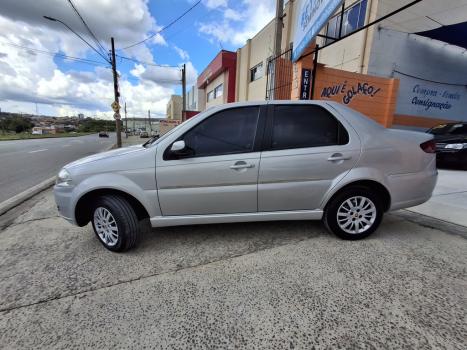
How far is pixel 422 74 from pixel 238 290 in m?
13.1

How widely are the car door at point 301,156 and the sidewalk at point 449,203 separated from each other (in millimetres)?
2300

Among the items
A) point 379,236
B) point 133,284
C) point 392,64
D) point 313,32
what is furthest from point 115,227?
point 392,64

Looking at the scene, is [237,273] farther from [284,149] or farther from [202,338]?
[284,149]

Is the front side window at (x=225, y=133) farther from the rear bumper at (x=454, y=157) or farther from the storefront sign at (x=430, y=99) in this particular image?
the storefront sign at (x=430, y=99)

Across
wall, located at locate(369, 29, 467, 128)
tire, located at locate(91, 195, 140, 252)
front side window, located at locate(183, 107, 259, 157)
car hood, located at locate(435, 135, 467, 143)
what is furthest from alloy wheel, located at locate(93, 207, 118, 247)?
wall, located at locate(369, 29, 467, 128)

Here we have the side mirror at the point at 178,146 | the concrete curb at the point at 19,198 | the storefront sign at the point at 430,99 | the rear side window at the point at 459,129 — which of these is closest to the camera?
the side mirror at the point at 178,146

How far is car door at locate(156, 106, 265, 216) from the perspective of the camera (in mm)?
2770

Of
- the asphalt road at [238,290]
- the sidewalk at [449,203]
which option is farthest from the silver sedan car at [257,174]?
the sidewalk at [449,203]

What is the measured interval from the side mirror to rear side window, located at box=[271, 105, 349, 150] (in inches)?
39.9

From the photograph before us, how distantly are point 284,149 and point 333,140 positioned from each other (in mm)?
621

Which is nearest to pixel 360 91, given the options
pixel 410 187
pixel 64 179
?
pixel 410 187

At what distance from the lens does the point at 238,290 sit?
2.26 m

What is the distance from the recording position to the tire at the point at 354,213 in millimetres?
3035

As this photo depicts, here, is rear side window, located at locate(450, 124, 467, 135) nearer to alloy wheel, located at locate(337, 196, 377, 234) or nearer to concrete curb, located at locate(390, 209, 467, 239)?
concrete curb, located at locate(390, 209, 467, 239)
